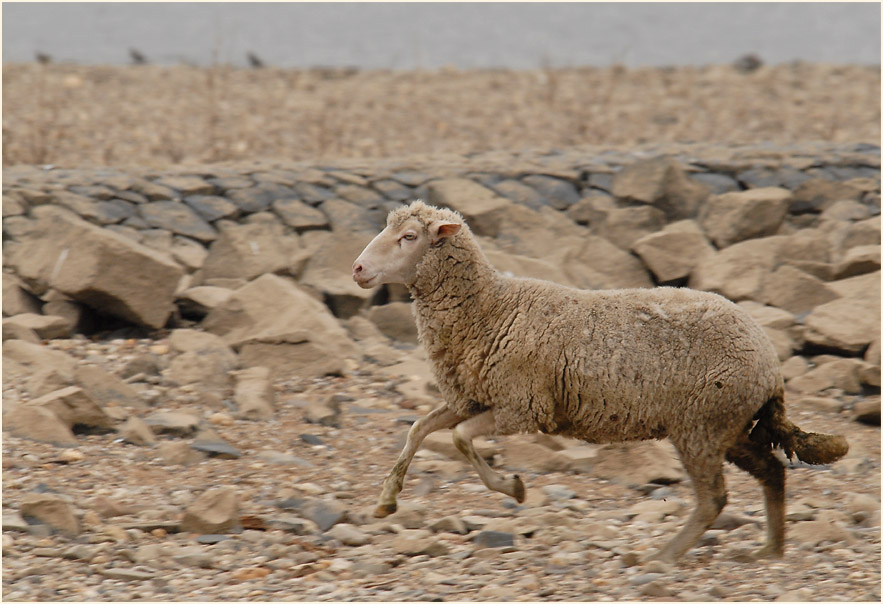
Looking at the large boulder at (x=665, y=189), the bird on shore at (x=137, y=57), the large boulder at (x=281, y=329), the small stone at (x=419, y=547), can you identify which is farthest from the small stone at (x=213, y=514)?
the bird on shore at (x=137, y=57)

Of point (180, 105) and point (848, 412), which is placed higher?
point (180, 105)

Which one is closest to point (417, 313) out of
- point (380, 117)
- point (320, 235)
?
point (320, 235)

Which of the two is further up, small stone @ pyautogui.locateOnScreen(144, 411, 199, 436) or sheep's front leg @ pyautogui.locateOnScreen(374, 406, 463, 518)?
sheep's front leg @ pyautogui.locateOnScreen(374, 406, 463, 518)

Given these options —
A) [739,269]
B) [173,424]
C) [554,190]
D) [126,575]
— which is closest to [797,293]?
[739,269]

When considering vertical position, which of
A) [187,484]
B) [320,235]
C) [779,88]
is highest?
[779,88]

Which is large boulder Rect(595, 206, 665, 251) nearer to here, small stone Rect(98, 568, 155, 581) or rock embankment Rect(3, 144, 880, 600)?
rock embankment Rect(3, 144, 880, 600)

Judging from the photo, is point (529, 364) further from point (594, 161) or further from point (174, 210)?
point (594, 161)

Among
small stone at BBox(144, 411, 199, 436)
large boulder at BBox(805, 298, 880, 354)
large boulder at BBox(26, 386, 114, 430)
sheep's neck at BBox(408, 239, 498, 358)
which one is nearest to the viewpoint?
sheep's neck at BBox(408, 239, 498, 358)

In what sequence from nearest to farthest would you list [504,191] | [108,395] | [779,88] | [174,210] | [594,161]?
[108,395] → [174,210] → [504,191] → [594,161] → [779,88]

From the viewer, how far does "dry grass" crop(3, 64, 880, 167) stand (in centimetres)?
1279

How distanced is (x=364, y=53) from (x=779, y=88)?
640cm

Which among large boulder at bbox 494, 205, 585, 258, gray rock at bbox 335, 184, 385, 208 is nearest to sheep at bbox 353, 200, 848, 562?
large boulder at bbox 494, 205, 585, 258

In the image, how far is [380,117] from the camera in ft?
47.8

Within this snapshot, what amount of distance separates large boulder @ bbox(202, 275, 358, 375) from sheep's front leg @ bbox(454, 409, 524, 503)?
260 centimetres
